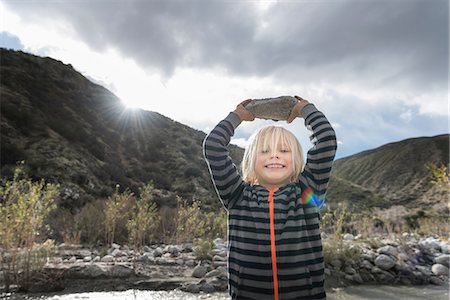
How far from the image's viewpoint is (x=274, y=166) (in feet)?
5.37

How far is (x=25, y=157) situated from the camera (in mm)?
14891

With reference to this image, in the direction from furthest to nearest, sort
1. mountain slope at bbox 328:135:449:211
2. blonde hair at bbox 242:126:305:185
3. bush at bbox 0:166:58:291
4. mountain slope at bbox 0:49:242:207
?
mountain slope at bbox 328:135:449:211 → mountain slope at bbox 0:49:242:207 → bush at bbox 0:166:58:291 → blonde hair at bbox 242:126:305:185

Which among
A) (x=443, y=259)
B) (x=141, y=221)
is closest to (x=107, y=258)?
(x=141, y=221)

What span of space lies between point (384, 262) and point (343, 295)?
6.92ft

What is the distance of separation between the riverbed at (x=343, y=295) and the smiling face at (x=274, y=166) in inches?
130

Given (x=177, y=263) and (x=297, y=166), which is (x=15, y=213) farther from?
(x=297, y=166)

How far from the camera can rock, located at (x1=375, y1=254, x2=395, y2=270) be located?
22.0 ft

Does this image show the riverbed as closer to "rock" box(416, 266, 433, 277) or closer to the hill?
"rock" box(416, 266, 433, 277)

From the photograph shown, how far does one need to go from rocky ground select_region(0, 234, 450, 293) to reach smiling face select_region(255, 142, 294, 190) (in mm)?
3688

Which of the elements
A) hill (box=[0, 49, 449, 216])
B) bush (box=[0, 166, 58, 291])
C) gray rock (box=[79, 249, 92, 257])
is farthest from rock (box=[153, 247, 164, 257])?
hill (box=[0, 49, 449, 216])

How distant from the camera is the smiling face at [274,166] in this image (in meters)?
1.63

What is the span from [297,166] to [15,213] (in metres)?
4.26

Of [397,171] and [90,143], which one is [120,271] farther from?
[397,171]

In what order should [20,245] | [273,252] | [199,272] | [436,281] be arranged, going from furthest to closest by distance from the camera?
[436,281], [199,272], [20,245], [273,252]
